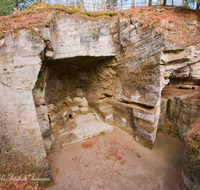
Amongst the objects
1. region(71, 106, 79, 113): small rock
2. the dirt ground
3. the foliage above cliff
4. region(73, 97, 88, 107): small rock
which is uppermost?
the foliage above cliff

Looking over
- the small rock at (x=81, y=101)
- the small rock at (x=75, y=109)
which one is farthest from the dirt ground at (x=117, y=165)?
the small rock at (x=81, y=101)

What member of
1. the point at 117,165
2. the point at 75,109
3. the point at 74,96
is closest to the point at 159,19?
the point at 117,165

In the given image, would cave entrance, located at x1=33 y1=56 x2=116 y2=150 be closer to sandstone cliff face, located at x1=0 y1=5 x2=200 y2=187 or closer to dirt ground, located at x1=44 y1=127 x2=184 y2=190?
sandstone cliff face, located at x1=0 y1=5 x2=200 y2=187

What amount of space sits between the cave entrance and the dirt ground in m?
0.64

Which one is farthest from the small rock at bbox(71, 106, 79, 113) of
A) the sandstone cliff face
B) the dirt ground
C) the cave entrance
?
the dirt ground

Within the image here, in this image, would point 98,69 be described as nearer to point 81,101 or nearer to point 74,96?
point 81,101

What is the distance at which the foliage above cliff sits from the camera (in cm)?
326

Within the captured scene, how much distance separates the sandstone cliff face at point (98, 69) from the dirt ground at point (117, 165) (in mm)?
634

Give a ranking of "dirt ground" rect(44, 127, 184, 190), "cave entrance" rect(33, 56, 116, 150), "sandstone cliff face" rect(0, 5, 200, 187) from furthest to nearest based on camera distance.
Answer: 1. "cave entrance" rect(33, 56, 116, 150)
2. "dirt ground" rect(44, 127, 184, 190)
3. "sandstone cliff face" rect(0, 5, 200, 187)

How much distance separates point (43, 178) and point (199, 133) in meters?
4.45

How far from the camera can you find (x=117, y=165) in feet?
12.3

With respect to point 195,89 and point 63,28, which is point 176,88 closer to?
point 195,89

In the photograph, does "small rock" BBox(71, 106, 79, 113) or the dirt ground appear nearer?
the dirt ground

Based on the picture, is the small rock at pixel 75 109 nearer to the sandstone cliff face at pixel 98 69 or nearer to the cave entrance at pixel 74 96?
the cave entrance at pixel 74 96
